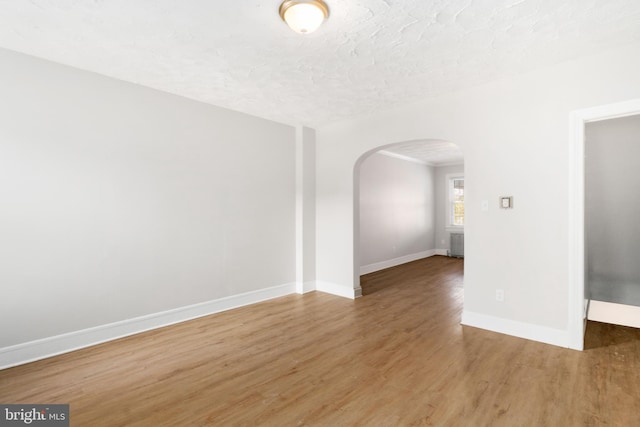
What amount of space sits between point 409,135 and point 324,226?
75.3 inches

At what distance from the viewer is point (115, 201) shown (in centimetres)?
316

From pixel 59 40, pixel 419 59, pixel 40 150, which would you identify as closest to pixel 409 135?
pixel 419 59

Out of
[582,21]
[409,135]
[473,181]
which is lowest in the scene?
[473,181]

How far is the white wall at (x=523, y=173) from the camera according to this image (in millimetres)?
2809

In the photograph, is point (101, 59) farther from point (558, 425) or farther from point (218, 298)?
point (558, 425)

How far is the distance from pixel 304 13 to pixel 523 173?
257 centimetres

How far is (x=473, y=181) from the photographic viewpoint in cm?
344

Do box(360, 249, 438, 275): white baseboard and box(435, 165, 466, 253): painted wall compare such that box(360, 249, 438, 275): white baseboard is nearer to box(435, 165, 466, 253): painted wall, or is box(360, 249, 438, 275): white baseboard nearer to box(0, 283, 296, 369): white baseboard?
box(435, 165, 466, 253): painted wall

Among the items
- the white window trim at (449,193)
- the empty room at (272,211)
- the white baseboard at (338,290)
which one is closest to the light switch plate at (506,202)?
the empty room at (272,211)

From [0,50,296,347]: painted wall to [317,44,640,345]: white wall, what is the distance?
102 inches

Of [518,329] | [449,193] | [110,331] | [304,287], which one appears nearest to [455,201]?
[449,193]

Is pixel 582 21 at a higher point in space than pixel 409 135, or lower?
higher

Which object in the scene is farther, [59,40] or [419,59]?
[419,59]

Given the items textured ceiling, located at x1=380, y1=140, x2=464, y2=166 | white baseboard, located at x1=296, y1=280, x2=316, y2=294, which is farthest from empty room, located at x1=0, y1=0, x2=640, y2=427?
textured ceiling, located at x1=380, y1=140, x2=464, y2=166
